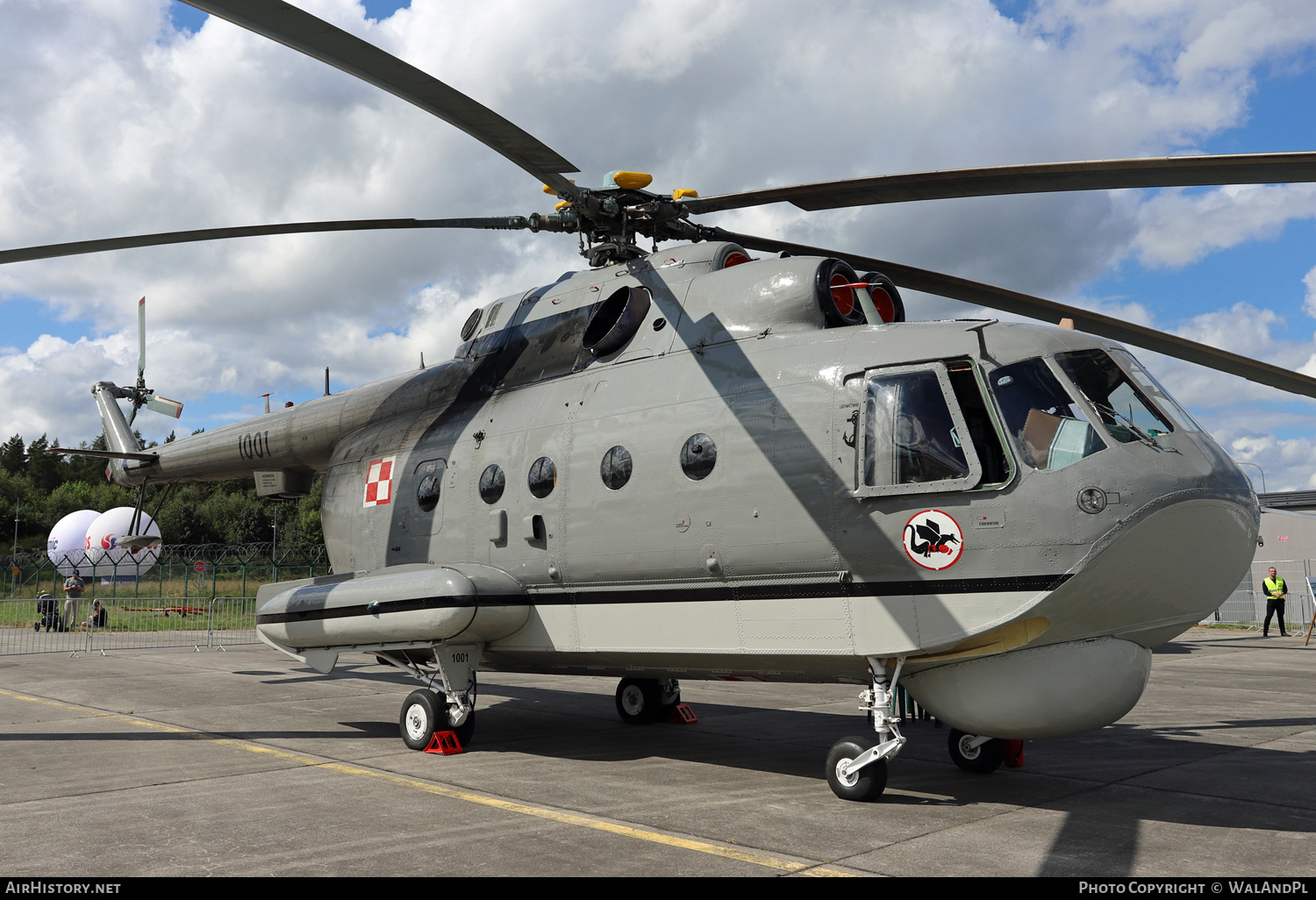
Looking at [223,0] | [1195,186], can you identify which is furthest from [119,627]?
[1195,186]

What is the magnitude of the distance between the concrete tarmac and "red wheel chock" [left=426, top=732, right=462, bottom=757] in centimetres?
19

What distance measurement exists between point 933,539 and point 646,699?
573cm

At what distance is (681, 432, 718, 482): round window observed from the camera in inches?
306

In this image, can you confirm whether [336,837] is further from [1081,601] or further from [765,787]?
[1081,601]

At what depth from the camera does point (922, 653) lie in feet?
22.5

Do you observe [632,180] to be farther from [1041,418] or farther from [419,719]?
[419,719]

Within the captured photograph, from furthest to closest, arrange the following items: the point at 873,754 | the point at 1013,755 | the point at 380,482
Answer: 1. the point at 380,482
2. the point at 1013,755
3. the point at 873,754

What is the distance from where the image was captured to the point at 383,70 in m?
5.53

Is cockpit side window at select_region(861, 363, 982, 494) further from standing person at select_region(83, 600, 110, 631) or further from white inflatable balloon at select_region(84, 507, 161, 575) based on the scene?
white inflatable balloon at select_region(84, 507, 161, 575)

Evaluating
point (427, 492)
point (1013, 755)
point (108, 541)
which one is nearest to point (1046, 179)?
point (1013, 755)

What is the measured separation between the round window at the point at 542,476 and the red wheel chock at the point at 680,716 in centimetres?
402

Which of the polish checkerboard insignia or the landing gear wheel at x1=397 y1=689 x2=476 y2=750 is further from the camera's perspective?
the polish checkerboard insignia

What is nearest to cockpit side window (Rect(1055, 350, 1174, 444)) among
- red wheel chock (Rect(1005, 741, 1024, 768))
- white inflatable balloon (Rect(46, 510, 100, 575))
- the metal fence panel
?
red wheel chock (Rect(1005, 741, 1024, 768))

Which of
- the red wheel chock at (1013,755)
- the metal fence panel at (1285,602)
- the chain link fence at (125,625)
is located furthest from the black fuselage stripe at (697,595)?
the metal fence panel at (1285,602)
